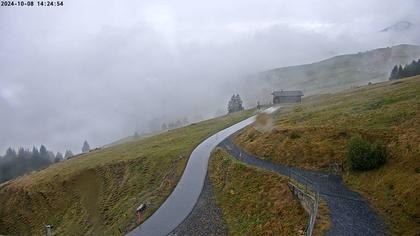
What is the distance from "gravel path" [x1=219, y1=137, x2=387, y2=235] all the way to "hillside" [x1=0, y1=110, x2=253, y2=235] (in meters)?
Result: 15.6

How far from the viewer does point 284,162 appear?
126 ft

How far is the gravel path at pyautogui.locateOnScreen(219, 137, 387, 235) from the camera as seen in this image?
22266 mm

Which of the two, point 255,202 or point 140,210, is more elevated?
point 255,202

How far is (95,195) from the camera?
5369 centimetres

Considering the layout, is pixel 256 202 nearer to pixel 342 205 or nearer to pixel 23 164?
pixel 342 205

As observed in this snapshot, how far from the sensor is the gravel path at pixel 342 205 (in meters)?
22.3

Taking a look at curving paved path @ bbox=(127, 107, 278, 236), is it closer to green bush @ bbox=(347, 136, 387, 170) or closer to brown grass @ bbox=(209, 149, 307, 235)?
brown grass @ bbox=(209, 149, 307, 235)

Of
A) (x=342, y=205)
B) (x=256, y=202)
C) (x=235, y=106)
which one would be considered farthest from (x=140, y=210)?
(x=235, y=106)

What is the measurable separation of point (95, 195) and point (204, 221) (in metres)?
29.0

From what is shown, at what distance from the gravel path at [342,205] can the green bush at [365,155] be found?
2248 mm

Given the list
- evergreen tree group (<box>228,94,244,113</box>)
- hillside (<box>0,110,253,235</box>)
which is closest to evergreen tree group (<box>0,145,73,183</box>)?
evergreen tree group (<box>228,94,244,113</box>)

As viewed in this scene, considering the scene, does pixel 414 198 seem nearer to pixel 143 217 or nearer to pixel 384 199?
pixel 384 199

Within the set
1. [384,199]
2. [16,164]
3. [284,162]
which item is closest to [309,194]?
[384,199]

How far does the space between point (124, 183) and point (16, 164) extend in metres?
121
